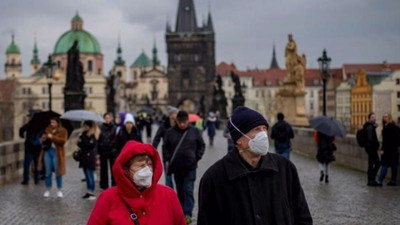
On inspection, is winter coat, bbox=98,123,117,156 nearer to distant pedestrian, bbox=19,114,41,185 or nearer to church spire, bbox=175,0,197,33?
distant pedestrian, bbox=19,114,41,185

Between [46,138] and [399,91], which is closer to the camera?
[46,138]

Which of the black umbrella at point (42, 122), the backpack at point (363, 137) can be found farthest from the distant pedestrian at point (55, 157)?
the backpack at point (363, 137)

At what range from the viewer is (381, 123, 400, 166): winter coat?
45.4 ft

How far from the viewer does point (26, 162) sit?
15.5 m

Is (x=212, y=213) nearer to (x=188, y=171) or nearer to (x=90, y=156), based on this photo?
(x=188, y=171)

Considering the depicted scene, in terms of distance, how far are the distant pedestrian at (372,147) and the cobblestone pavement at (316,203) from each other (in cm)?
26

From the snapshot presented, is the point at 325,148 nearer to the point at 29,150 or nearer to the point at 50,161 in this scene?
the point at 50,161

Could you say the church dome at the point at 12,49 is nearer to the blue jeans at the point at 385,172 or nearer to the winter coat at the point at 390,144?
the blue jeans at the point at 385,172

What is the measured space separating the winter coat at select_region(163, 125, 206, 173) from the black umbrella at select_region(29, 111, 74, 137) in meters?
5.51

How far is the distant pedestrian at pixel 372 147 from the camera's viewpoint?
14.2 m

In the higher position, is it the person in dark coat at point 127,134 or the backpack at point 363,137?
the person in dark coat at point 127,134

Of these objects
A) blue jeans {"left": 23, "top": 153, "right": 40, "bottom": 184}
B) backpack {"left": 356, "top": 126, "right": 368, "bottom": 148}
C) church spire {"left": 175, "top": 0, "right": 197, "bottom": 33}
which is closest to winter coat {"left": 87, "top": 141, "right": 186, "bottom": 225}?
backpack {"left": 356, "top": 126, "right": 368, "bottom": 148}

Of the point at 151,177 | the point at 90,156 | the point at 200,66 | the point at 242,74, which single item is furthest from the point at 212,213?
the point at 242,74

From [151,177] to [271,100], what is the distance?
11549cm
